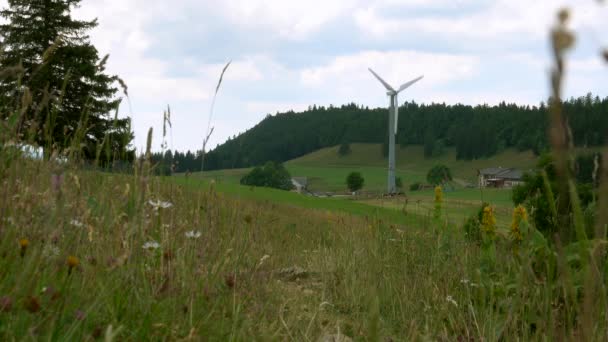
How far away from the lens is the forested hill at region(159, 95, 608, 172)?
142375 mm

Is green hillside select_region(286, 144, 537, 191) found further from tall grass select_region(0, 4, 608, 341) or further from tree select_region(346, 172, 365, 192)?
tall grass select_region(0, 4, 608, 341)

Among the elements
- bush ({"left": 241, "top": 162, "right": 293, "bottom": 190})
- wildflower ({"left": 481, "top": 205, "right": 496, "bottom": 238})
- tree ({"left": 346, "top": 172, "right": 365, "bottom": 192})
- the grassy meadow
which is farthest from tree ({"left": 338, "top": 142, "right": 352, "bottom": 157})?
wildflower ({"left": 481, "top": 205, "right": 496, "bottom": 238})

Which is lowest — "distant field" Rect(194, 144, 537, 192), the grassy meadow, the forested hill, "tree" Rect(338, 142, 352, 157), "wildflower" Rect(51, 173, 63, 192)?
the grassy meadow

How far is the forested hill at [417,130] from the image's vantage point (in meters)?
142

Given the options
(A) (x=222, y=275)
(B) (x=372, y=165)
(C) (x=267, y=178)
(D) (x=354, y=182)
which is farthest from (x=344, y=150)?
(A) (x=222, y=275)

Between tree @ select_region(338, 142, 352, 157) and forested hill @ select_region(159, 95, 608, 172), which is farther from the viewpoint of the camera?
tree @ select_region(338, 142, 352, 157)

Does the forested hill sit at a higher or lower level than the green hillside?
higher

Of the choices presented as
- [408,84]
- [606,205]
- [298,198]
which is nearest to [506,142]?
[408,84]

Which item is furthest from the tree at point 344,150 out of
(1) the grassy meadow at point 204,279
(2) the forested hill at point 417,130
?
(1) the grassy meadow at point 204,279

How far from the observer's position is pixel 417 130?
525 feet

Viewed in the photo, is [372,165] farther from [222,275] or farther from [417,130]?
[222,275]

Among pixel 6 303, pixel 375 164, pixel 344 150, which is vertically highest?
pixel 344 150

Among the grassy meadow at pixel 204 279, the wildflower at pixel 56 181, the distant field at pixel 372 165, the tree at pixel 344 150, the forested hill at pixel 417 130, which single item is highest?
the forested hill at pixel 417 130

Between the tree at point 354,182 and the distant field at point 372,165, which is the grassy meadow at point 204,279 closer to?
the tree at point 354,182
